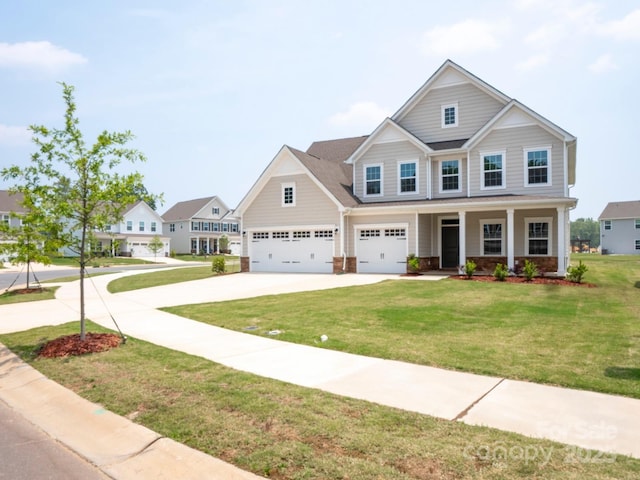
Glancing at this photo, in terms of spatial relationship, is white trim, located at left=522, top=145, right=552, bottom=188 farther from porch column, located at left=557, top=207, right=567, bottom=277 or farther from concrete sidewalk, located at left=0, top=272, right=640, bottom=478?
concrete sidewalk, located at left=0, top=272, right=640, bottom=478

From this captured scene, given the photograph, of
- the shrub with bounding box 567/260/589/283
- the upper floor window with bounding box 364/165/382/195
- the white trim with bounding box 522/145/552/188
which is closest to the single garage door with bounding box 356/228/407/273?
the upper floor window with bounding box 364/165/382/195

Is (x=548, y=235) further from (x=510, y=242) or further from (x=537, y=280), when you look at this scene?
(x=537, y=280)

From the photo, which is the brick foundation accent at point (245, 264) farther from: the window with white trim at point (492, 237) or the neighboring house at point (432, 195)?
the window with white trim at point (492, 237)

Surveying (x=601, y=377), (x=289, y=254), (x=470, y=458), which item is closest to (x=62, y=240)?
(x=470, y=458)

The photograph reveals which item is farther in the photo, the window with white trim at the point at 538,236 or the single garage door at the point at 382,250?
the single garage door at the point at 382,250

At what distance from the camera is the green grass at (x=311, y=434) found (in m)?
3.49

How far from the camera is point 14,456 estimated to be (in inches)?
165

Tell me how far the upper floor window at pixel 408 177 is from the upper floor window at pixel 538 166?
5.50 m

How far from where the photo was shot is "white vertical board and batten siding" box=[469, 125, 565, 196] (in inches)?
807

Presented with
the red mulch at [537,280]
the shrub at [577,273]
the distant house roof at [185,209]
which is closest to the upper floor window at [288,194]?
the red mulch at [537,280]

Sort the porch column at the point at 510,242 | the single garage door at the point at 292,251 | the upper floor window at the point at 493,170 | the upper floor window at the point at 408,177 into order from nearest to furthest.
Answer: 1. the porch column at the point at 510,242
2. the upper floor window at the point at 493,170
3. the upper floor window at the point at 408,177
4. the single garage door at the point at 292,251

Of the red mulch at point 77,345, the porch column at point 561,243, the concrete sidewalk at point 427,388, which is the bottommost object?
the red mulch at point 77,345

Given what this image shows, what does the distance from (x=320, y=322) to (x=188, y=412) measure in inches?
205

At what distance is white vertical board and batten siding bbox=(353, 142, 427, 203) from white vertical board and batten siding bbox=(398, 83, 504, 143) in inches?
57.4
